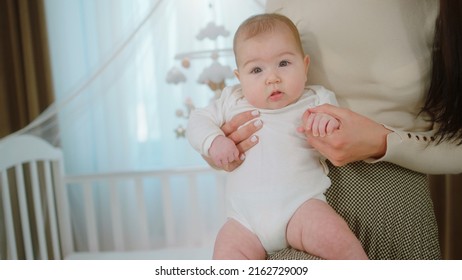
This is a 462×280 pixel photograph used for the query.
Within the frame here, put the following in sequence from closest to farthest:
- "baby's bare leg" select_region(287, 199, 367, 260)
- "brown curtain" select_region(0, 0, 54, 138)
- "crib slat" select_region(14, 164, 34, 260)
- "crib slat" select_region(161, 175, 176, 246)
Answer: "baby's bare leg" select_region(287, 199, 367, 260), "brown curtain" select_region(0, 0, 54, 138), "crib slat" select_region(14, 164, 34, 260), "crib slat" select_region(161, 175, 176, 246)

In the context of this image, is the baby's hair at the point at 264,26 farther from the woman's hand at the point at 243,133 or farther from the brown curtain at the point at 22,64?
the brown curtain at the point at 22,64

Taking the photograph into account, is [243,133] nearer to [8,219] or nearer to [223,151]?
[223,151]

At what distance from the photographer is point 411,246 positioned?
2.17 feet

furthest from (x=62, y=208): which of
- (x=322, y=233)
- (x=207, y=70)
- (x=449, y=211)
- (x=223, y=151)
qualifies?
(x=449, y=211)

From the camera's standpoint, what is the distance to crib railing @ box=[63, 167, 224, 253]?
1.02 m

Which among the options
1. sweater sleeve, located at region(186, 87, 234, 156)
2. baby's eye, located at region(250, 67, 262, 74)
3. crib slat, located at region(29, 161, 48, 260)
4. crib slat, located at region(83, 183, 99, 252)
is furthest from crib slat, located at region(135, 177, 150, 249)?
baby's eye, located at region(250, 67, 262, 74)

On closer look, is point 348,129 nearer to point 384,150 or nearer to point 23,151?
point 384,150

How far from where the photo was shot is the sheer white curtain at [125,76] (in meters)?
0.89

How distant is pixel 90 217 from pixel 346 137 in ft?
2.24

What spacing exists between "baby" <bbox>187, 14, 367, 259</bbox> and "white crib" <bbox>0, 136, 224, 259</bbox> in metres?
0.38

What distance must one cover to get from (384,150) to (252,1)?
14.5 inches

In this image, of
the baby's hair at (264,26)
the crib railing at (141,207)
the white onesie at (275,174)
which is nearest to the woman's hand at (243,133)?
the white onesie at (275,174)

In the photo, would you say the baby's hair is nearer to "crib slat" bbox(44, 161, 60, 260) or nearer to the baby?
the baby
